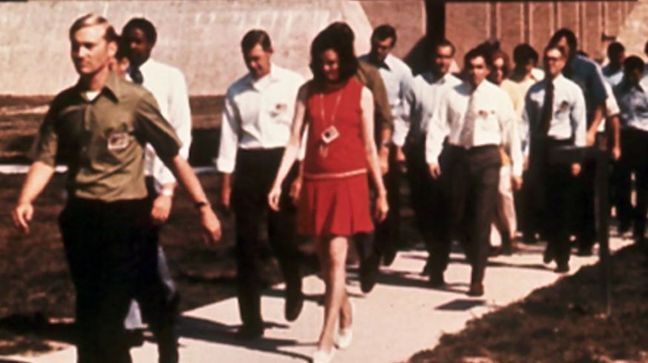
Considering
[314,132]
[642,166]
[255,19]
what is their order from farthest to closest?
[255,19]
[642,166]
[314,132]

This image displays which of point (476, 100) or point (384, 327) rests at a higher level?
point (476, 100)

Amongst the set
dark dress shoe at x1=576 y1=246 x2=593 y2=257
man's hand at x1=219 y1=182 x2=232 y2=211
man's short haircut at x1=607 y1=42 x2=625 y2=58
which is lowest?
dark dress shoe at x1=576 y1=246 x2=593 y2=257

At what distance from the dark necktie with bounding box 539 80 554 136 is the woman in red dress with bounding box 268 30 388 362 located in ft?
13.6

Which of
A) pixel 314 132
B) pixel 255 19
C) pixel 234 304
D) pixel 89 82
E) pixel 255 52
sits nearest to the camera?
pixel 89 82

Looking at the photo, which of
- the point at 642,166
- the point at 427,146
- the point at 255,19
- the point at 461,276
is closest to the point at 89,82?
the point at 427,146

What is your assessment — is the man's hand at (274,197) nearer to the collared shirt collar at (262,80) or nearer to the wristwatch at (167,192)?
the collared shirt collar at (262,80)

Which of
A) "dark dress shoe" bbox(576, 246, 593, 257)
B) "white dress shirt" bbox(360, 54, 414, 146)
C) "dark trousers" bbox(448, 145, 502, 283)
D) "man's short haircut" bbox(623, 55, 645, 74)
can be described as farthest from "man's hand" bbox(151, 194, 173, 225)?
"man's short haircut" bbox(623, 55, 645, 74)

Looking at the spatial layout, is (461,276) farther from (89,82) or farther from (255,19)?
(255,19)

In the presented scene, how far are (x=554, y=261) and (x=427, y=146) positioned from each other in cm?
218

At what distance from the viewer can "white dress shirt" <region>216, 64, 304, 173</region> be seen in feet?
32.2

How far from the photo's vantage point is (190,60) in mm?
51312

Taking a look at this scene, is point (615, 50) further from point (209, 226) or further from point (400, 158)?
point (209, 226)

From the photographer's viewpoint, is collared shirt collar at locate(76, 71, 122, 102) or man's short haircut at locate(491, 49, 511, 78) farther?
man's short haircut at locate(491, 49, 511, 78)

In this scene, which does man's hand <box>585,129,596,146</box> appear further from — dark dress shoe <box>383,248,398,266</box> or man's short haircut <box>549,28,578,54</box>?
dark dress shoe <box>383,248,398,266</box>
